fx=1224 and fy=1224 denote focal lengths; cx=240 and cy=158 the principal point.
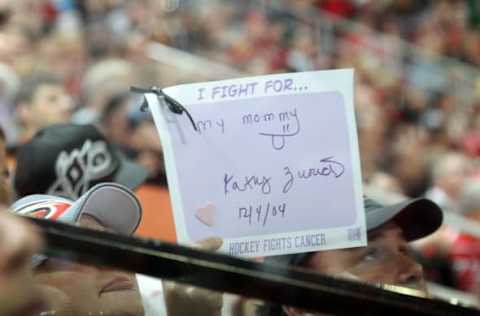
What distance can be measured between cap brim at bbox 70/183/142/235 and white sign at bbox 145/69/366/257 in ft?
0.43

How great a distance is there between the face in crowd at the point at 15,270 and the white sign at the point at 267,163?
35.5 inches

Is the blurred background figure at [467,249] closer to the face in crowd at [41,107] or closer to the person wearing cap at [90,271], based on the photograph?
the face in crowd at [41,107]

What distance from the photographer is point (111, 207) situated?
7.22 ft

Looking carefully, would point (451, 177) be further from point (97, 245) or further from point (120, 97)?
point (97, 245)

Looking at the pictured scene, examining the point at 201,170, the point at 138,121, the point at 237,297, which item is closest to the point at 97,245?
the point at 237,297

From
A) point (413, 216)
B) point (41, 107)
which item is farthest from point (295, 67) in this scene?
point (413, 216)

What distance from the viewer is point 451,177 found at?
6.36 meters

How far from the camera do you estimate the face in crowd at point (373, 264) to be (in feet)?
7.32

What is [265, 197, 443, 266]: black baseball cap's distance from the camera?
2.36 metres

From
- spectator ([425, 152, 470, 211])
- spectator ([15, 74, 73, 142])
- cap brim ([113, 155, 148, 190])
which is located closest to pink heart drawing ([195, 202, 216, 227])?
cap brim ([113, 155, 148, 190])

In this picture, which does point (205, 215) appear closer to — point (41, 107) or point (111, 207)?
point (111, 207)

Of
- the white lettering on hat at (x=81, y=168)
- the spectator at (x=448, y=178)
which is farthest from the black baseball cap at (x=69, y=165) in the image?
the spectator at (x=448, y=178)

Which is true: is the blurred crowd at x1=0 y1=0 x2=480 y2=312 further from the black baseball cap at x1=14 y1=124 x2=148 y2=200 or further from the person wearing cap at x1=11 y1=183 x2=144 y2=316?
the person wearing cap at x1=11 y1=183 x2=144 y2=316

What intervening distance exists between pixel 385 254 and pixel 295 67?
5.11 m
